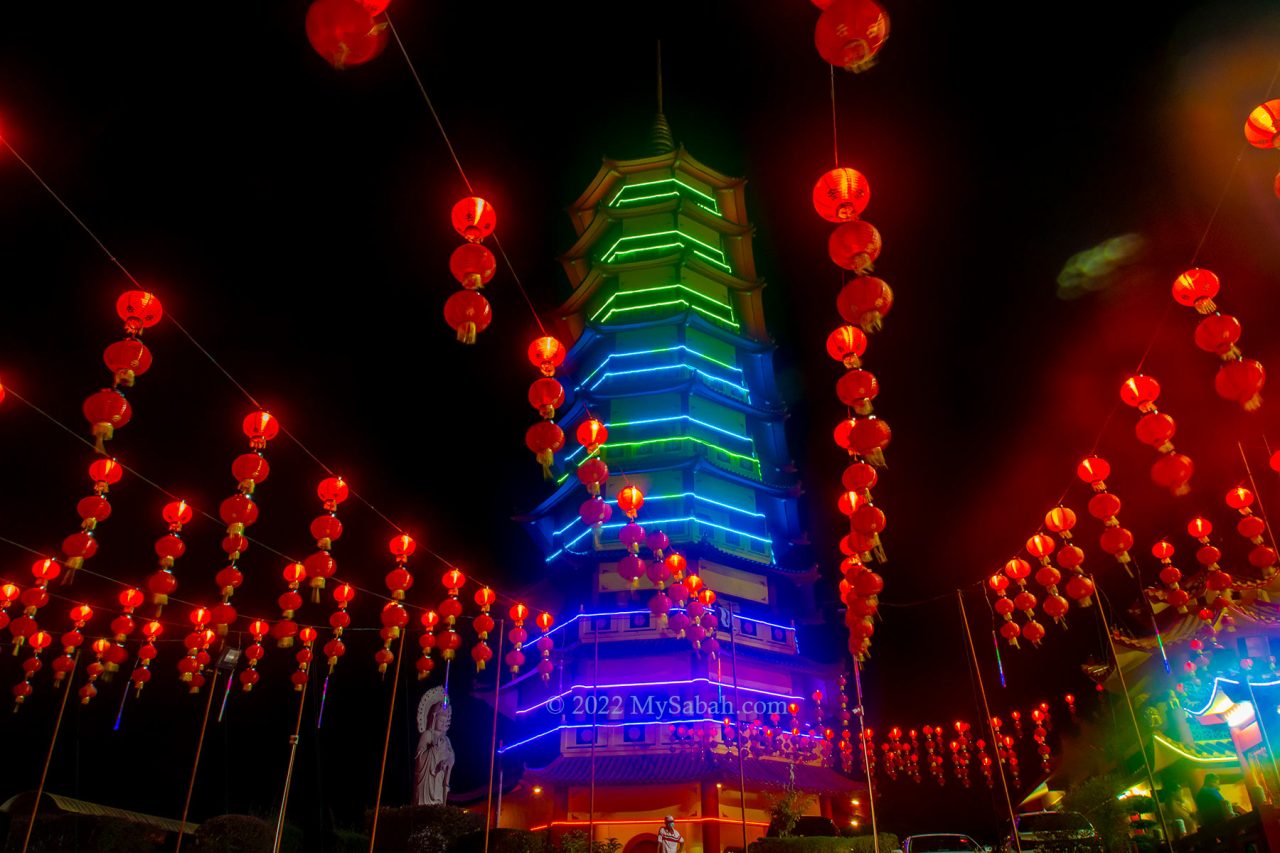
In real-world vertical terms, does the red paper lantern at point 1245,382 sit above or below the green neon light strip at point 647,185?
below

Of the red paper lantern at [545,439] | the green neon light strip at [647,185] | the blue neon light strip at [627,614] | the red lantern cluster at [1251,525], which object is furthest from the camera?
the green neon light strip at [647,185]

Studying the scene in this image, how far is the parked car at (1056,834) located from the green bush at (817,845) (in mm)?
1680

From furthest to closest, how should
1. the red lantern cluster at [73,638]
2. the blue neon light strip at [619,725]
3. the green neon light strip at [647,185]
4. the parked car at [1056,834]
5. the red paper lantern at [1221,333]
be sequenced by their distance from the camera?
the green neon light strip at [647,185]
the blue neon light strip at [619,725]
the red lantern cluster at [73,638]
the parked car at [1056,834]
the red paper lantern at [1221,333]

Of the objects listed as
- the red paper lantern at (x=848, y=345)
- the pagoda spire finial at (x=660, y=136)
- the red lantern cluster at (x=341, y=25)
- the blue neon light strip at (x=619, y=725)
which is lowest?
the blue neon light strip at (x=619, y=725)

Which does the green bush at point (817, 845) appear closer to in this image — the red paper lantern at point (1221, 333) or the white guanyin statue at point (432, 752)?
the red paper lantern at point (1221, 333)

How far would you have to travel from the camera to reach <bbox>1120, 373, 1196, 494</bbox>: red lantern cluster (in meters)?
7.48

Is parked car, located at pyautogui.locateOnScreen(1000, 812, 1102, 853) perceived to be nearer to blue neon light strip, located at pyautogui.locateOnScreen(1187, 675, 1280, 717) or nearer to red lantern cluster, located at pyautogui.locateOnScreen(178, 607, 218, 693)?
blue neon light strip, located at pyautogui.locateOnScreen(1187, 675, 1280, 717)

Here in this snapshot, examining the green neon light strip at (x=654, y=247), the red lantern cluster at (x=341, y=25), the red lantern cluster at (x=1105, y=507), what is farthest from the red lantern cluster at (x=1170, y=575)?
the green neon light strip at (x=654, y=247)

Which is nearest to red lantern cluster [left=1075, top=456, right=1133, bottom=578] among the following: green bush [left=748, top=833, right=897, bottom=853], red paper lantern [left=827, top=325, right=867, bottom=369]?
red paper lantern [left=827, top=325, right=867, bottom=369]

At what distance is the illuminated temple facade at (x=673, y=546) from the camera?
17547 mm

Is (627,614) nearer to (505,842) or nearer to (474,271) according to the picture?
(505,842)

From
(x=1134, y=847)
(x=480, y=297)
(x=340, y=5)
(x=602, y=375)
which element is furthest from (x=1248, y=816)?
(x=602, y=375)

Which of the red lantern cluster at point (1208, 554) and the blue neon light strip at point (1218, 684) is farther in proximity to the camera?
the red lantern cluster at point (1208, 554)

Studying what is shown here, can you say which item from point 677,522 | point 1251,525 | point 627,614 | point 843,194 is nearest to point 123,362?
point 843,194
